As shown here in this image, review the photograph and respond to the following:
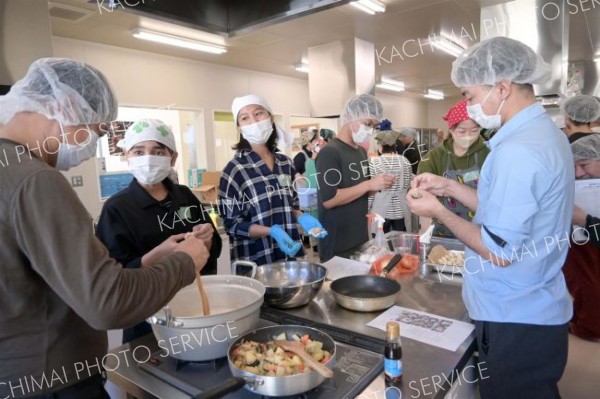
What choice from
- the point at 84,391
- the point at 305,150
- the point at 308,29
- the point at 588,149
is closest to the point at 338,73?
the point at 308,29

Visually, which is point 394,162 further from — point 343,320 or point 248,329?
point 248,329

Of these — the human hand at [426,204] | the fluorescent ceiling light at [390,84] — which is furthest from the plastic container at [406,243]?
the fluorescent ceiling light at [390,84]

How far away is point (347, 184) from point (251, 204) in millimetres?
671

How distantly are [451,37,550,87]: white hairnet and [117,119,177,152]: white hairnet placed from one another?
4.16ft

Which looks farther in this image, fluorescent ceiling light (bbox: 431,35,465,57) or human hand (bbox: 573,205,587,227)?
fluorescent ceiling light (bbox: 431,35,465,57)

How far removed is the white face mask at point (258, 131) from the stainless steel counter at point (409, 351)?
2.83ft

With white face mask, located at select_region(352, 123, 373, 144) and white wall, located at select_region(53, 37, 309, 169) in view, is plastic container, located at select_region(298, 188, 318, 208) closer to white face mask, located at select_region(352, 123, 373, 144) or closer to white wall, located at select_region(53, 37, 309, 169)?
white wall, located at select_region(53, 37, 309, 169)

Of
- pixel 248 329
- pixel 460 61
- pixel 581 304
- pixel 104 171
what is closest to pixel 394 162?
pixel 581 304

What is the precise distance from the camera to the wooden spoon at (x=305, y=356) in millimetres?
828

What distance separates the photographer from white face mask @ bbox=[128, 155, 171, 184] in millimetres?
1649

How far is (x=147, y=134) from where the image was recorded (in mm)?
1690

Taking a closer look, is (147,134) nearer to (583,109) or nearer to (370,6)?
(370,6)

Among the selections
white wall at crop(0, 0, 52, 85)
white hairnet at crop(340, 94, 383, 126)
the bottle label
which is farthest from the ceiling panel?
A: the bottle label

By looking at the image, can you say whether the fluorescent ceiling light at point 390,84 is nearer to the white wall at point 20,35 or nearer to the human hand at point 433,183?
the white wall at point 20,35
